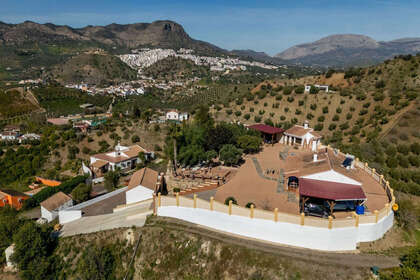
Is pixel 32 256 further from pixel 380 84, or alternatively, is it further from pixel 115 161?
pixel 380 84

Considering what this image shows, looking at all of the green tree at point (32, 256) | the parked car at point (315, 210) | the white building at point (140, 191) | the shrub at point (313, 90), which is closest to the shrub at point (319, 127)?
the shrub at point (313, 90)

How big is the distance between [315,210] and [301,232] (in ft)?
8.17

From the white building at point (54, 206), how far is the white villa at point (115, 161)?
965 cm

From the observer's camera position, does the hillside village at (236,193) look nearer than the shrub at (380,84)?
Yes

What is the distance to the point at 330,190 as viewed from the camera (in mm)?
16469

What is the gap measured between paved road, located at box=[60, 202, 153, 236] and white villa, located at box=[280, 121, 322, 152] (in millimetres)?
17406

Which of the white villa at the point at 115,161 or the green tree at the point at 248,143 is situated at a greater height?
the green tree at the point at 248,143

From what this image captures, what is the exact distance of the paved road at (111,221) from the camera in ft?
60.6

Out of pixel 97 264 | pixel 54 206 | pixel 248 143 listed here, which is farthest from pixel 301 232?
pixel 54 206

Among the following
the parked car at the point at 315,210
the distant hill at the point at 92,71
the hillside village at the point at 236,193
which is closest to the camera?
the hillside village at the point at 236,193

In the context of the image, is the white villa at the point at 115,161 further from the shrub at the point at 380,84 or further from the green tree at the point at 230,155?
the shrub at the point at 380,84

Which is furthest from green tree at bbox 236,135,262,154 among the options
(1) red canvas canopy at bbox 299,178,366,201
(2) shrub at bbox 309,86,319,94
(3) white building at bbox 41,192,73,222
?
(2) shrub at bbox 309,86,319,94

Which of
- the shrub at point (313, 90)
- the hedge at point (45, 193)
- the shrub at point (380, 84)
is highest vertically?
the shrub at point (380, 84)

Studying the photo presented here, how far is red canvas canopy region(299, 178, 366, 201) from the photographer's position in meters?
15.6
